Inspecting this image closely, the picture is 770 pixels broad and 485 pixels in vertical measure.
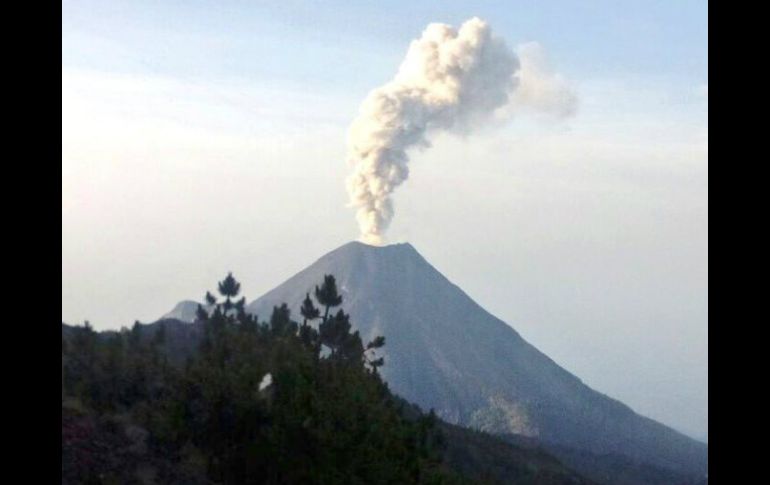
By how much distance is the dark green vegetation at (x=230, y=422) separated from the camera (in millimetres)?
15844

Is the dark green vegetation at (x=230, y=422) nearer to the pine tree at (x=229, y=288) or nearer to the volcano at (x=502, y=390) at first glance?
the pine tree at (x=229, y=288)

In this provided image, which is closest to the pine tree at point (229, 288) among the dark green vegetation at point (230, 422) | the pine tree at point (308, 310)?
the pine tree at point (308, 310)

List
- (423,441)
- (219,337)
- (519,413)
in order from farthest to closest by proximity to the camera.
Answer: (519,413) < (219,337) < (423,441)

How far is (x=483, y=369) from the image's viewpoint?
179250 millimetres

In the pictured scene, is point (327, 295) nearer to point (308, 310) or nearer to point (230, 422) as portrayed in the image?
point (308, 310)

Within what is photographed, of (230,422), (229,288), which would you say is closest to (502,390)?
(229,288)

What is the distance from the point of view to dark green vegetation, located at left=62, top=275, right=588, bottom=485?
1584 cm

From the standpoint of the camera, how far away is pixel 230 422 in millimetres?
16734
